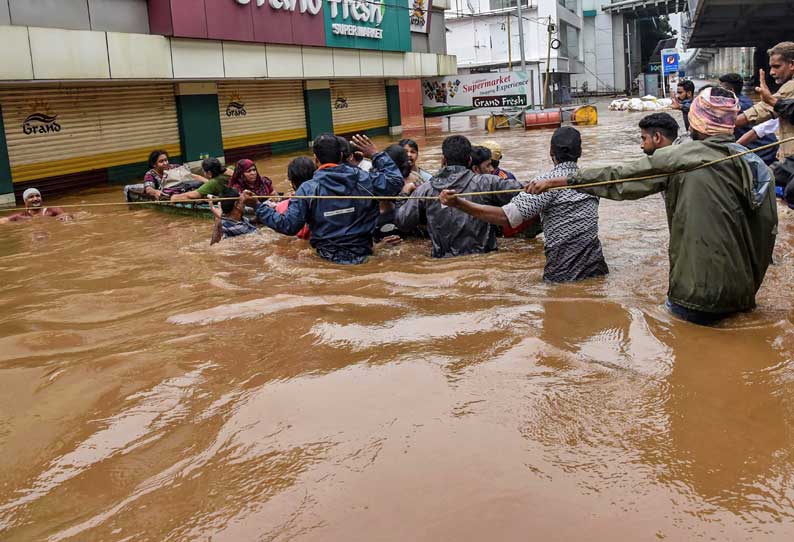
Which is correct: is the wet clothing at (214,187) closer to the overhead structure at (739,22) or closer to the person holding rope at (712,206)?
the person holding rope at (712,206)

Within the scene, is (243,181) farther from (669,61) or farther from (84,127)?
(669,61)

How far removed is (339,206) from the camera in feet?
21.4

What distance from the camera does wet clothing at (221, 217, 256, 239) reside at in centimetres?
830

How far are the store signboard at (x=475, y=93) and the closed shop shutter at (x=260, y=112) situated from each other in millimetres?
8055

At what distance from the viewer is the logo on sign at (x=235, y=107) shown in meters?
19.3

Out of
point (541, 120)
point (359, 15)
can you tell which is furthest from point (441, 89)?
point (359, 15)

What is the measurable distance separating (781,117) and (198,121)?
46.2 feet

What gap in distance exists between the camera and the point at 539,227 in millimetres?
7387

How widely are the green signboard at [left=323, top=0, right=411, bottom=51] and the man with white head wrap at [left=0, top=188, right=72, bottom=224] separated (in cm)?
1173

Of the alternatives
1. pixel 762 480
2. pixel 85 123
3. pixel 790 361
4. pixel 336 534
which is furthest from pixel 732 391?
pixel 85 123

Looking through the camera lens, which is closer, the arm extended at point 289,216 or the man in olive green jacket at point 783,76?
the arm extended at point 289,216

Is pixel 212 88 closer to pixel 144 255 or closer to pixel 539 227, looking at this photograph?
pixel 144 255

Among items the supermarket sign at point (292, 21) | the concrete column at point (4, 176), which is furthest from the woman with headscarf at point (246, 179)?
the supermarket sign at point (292, 21)

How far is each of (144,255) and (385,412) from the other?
555 centimetres
